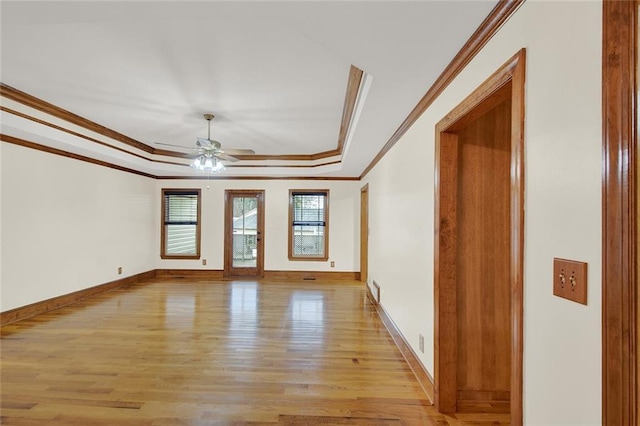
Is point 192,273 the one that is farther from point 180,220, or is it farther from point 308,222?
point 308,222

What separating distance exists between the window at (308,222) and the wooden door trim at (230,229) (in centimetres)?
69

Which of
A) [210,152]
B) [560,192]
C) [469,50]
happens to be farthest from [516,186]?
[210,152]

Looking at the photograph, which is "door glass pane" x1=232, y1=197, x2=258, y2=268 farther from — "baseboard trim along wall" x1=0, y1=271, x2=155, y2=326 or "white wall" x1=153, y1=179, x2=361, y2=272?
"baseboard trim along wall" x1=0, y1=271, x2=155, y2=326

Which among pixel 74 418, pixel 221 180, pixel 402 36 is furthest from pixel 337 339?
pixel 221 180

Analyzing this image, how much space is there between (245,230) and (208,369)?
14.2ft

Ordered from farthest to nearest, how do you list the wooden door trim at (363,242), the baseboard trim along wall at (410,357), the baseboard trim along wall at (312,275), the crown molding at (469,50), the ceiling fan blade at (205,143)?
the baseboard trim along wall at (312,275), the wooden door trim at (363,242), the ceiling fan blade at (205,143), the baseboard trim along wall at (410,357), the crown molding at (469,50)

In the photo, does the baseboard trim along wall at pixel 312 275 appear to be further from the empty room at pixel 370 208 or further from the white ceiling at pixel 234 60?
the white ceiling at pixel 234 60

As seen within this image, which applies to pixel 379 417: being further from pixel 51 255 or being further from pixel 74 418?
pixel 51 255

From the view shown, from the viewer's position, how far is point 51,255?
13.9 ft

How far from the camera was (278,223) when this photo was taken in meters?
6.72

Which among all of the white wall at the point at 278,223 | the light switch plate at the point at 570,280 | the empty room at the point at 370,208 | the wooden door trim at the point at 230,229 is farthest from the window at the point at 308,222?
the light switch plate at the point at 570,280

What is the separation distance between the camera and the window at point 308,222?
22.0 ft

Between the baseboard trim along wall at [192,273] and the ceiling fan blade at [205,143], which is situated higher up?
the ceiling fan blade at [205,143]

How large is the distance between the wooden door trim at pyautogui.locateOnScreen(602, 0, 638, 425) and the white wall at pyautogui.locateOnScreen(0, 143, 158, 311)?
5.45 metres
